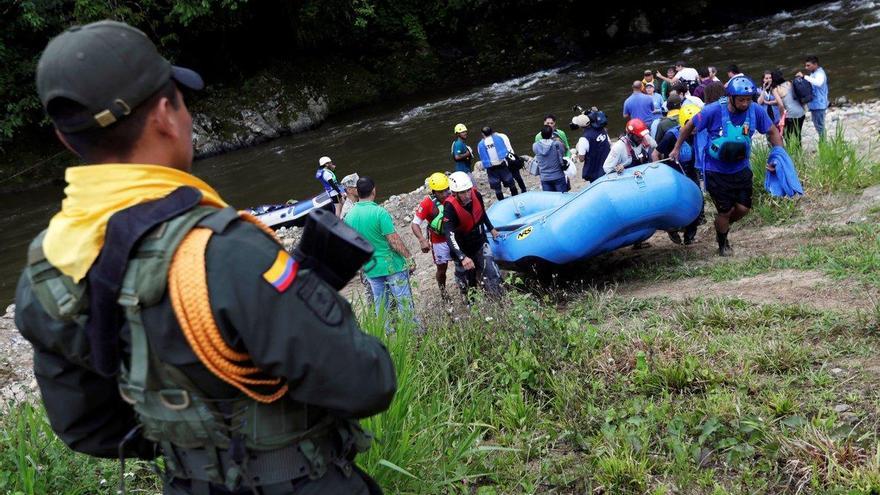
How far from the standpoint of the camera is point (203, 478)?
62.0 inches

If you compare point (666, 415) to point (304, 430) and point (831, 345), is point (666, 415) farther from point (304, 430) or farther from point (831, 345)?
point (304, 430)

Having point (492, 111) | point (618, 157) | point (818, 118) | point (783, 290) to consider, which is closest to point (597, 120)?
point (618, 157)

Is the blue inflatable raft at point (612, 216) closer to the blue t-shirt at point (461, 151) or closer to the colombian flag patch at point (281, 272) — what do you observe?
the blue t-shirt at point (461, 151)

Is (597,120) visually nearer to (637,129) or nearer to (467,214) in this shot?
(637,129)

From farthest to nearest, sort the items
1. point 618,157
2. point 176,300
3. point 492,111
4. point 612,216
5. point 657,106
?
point 492,111, point 657,106, point 618,157, point 612,216, point 176,300

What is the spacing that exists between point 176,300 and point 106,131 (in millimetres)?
385

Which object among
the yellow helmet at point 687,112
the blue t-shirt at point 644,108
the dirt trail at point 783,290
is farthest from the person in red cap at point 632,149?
the blue t-shirt at point 644,108

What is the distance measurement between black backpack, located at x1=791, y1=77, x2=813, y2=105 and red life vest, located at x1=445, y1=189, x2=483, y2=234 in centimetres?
627

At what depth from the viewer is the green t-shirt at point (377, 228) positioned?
6.24 metres

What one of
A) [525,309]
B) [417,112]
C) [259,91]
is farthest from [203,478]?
[259,91]

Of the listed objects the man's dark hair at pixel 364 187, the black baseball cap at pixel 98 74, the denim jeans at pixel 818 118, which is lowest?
the denim jeans at pixel 818 118

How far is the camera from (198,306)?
4.36ft

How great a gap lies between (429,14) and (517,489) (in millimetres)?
27014

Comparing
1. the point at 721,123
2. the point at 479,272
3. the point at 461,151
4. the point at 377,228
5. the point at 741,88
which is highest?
the point at 741,88
